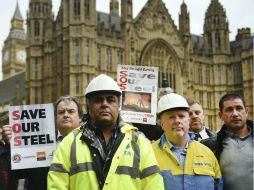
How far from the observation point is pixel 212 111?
47969 mm

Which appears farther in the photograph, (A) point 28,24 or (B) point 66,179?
(A) point 28,24

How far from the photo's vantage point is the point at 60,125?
5129mm

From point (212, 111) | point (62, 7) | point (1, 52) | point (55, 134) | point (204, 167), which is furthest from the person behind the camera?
point (1, 52)

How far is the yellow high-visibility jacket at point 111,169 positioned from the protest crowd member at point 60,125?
1236 millimetres

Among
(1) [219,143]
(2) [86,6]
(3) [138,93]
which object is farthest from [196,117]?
(2) [86,6]

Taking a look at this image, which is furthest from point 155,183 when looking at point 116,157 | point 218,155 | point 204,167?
point 218,155

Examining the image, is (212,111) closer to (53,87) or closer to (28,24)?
(53,87)

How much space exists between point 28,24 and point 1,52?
6206 centimetres

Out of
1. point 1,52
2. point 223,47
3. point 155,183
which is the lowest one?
point 155,183

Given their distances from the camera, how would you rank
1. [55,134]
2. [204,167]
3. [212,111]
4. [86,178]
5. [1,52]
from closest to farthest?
[86,178]
[204,167]
[55,134]
[212,111]
[1,52]

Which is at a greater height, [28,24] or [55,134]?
[28,24]

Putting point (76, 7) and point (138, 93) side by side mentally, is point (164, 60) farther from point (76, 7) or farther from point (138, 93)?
point (138, 93)

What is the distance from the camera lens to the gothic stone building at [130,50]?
38125 millimetres

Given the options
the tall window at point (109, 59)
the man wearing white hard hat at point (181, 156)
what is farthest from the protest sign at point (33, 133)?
the tall window at point (109, 59)
